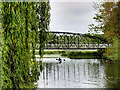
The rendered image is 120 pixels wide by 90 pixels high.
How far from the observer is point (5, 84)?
5441 mm

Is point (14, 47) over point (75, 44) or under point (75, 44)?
over

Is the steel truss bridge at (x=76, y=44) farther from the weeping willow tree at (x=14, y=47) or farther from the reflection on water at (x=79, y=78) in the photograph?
the weeping willow tree at (x=14, y=47)

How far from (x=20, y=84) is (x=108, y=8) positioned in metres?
19.0

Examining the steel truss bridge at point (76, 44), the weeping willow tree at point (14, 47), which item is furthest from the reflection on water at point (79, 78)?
the steel truss bridge at point (76, 44)

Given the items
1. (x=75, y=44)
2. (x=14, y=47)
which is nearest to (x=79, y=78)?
(x=14, y=47)

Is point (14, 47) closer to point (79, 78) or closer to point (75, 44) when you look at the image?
point (79, 78)

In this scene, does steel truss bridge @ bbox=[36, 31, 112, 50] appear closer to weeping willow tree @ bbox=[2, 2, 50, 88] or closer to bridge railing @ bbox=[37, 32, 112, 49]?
bridge railing @ bbox=[37, 32, 112, 49]

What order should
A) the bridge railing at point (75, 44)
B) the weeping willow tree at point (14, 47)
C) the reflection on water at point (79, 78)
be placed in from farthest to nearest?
the bridge railing at point (75, 44) < the reflection on water at point (79, 78) < the weeping willow tree at point (14, 47)

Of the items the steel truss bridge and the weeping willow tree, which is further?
the steel truss bridge

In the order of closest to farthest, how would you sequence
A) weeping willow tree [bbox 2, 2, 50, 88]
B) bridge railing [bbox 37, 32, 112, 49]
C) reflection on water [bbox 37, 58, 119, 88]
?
weeping willow tree [bbox 2, 2, 50, 88] < reflection on water [bbox 37, 58, 119, 88] < bridge railing [bbox 37, 32, 112, 49]

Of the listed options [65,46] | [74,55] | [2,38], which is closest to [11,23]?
[2,38]

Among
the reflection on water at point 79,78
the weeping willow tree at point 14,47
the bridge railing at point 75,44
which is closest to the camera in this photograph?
the weeping willow tree at point 14,47

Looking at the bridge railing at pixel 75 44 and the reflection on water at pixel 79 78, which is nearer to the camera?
the reflection on water at pixel 79 78

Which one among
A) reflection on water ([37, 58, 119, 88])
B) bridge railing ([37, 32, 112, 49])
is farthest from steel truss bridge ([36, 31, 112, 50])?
reflection on water ([37, 58, 119, 88])
